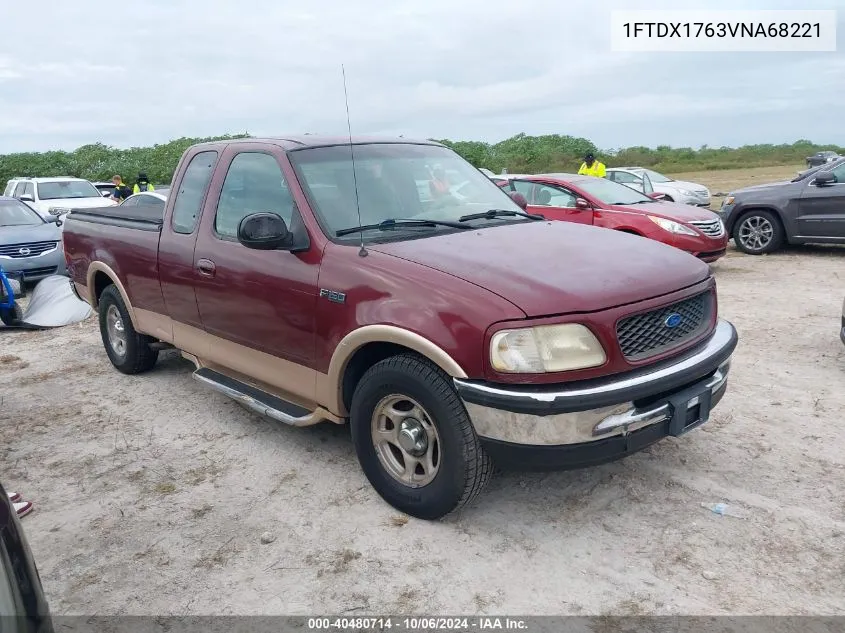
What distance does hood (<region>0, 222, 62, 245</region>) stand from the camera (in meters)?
10.8

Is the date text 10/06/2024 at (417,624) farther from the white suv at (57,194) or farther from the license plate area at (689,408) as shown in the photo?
the white suv at (57,194)

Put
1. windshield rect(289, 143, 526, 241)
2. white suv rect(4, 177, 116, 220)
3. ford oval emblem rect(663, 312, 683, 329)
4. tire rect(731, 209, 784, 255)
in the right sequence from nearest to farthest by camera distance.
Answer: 1. ford oval emblem rect(663, 312, 683, 329)
2. windshield rect(289, 143, 526, 241)
3. tire rect(731, 209, 784, 255)
4. white suv rect(4, 177, 116, 220)

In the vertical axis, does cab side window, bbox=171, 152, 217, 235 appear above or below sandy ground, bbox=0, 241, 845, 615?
above

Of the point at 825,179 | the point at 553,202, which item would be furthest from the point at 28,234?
the point at 825,179

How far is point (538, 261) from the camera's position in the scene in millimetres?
3438

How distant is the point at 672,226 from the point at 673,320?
21.0 feet

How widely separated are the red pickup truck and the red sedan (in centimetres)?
485

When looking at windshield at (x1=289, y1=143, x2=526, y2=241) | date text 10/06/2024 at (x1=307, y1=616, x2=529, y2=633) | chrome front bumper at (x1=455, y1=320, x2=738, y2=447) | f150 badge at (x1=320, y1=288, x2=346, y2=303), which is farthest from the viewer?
windshield at (x1=289, y1=143, x2=526, y2=241)

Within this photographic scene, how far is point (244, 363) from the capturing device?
4.44 metres

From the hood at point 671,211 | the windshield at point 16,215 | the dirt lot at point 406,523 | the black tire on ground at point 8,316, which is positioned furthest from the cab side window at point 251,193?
the windshield at point 16,215

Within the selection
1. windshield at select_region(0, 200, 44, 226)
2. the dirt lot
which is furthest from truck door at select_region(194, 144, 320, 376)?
windshield at select_region(0, 200, 44, 226)

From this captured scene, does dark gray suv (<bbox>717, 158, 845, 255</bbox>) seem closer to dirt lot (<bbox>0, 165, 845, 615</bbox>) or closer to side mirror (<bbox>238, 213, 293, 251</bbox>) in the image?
dirt lot (<bbox>0, 165, 845, 615</bbox>)

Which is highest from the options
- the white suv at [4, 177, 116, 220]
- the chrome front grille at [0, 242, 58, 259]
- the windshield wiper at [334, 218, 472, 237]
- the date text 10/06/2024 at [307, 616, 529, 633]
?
the white suv at [4, 177, 116, 220]

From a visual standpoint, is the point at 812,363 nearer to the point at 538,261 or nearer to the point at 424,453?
the point at 538,261
